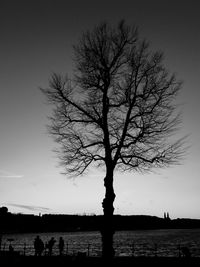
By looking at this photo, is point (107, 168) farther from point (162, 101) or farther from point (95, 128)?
point (162, 101)

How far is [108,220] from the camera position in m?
15.9

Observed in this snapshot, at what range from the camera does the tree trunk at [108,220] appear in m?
15.5

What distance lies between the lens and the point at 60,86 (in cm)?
1727

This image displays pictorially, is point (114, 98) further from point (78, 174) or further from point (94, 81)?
point (78, 174)

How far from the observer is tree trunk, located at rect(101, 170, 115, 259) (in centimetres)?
1552

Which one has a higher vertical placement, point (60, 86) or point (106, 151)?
point (60, 86)

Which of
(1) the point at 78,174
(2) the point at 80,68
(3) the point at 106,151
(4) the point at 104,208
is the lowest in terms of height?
(4) the point at 104,208

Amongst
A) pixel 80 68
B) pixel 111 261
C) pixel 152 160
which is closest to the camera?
pixel 111 261

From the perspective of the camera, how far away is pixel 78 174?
56.1 ft

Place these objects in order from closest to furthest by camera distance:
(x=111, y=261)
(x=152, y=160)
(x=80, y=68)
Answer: (x=111, y=261)
(x=152, y=160)
(x=80, y=68)

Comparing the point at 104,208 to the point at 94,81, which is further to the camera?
the point at 94,81

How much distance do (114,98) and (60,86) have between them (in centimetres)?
305

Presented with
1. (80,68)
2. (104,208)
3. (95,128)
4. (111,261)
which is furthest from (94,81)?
(111,261)

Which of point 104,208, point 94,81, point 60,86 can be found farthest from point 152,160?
point 60,86
